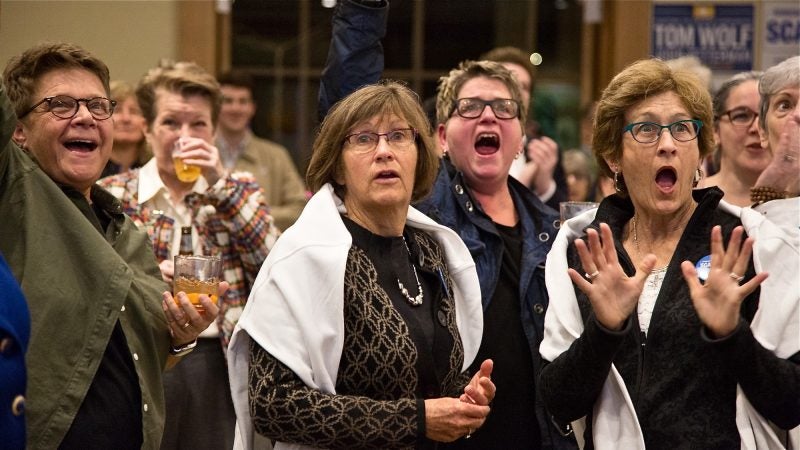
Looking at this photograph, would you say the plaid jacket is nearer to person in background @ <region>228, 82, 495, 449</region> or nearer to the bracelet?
person in background @ <region>228, 82, 495, 449</region>

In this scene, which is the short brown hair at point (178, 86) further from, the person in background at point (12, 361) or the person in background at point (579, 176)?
the person in background at point (579, 176)

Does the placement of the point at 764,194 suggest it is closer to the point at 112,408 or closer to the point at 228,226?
the point at 228,226

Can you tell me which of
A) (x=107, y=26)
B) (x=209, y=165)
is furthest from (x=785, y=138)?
(x=107, y=26)

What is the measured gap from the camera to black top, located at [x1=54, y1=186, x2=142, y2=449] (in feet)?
8.07

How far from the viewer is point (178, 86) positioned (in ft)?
12.3

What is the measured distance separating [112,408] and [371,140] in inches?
34.6

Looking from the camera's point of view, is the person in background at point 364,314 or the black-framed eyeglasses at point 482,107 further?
the black-framed eyeglasses at point 482,107

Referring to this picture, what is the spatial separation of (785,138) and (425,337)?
3.74 ft

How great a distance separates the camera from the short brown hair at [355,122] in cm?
263

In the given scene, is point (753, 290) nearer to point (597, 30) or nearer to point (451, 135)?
point (451, 135)

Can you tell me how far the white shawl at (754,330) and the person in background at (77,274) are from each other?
0.84 metres

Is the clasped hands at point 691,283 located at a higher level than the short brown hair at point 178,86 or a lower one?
lower

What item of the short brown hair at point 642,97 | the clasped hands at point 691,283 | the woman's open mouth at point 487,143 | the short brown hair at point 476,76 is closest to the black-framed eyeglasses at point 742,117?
the short brown hair at point 476,76

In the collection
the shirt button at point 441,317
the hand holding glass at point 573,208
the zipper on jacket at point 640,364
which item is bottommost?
the zipper on jacket at point 640,364
